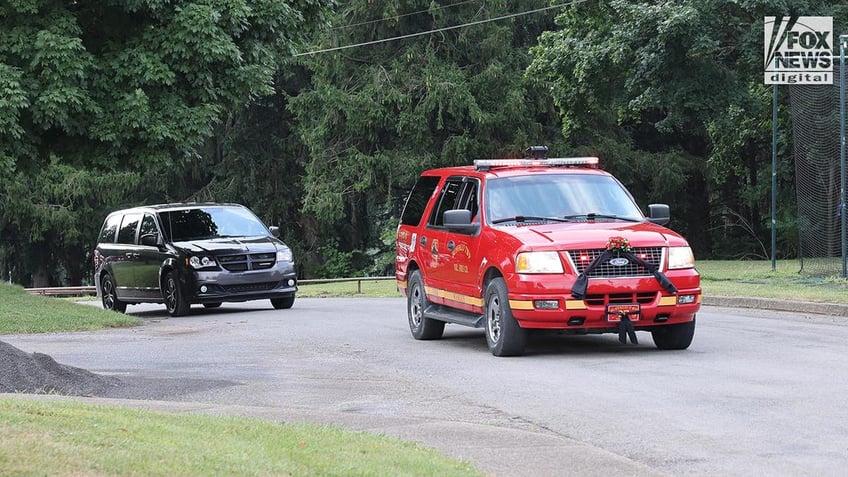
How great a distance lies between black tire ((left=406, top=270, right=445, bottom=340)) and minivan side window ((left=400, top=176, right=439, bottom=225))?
78cm

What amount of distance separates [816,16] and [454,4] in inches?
737

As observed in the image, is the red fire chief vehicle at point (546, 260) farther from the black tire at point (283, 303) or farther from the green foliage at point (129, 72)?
the black tire at point (283, 303)

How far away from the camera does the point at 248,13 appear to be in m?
17.3

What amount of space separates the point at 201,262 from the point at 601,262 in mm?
10512

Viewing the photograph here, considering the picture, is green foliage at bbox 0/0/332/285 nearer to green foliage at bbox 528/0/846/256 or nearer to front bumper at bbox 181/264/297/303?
front bumper at bbox 181/264/297/303

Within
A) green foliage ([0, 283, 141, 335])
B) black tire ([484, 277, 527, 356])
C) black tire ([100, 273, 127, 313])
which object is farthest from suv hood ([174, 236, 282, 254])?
black tire ([484, 277, 527, 356])

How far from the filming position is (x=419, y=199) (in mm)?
17062

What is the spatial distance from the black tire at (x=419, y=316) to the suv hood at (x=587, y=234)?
2.36m

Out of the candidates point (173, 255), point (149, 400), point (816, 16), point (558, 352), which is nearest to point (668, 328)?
point (558, 352)

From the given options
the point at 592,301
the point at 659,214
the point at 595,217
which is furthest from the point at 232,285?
the point at 592,301

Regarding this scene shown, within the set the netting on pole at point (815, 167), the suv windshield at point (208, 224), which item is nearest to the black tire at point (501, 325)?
the suv windshield at point (208, 224)

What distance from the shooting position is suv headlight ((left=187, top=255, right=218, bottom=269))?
73.2ft

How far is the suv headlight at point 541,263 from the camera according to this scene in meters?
13.4

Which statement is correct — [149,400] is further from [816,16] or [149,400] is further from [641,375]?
[816,16]
